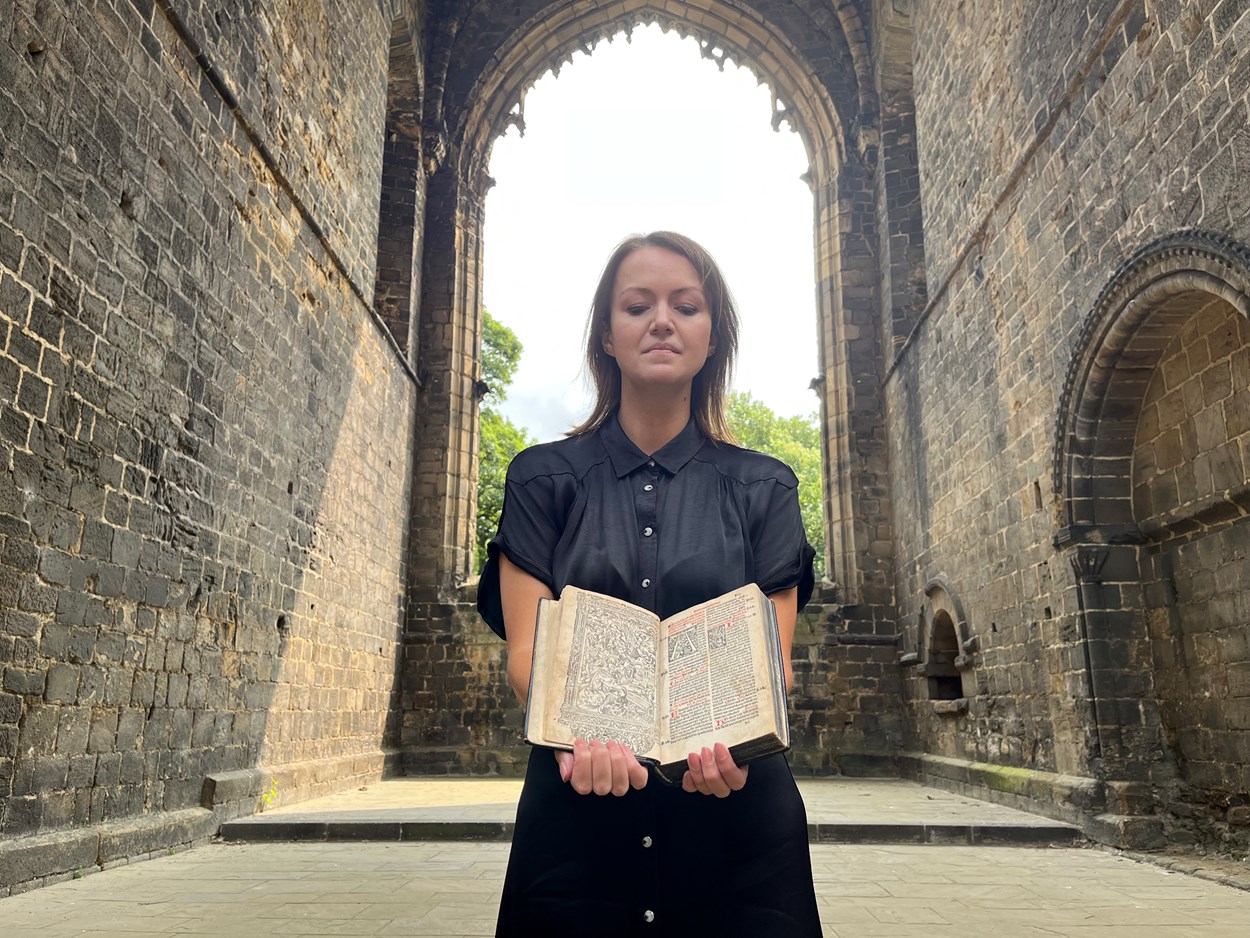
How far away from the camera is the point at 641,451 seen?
1599mm

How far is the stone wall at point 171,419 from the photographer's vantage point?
4.75m

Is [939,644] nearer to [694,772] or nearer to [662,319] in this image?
[662,319]

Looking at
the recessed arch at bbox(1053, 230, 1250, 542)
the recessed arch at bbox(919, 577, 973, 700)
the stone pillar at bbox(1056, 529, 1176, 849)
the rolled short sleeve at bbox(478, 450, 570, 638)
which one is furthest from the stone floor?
the recessed arch at bbox(919, 577, 973, 700)

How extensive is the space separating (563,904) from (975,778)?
864 centimetres

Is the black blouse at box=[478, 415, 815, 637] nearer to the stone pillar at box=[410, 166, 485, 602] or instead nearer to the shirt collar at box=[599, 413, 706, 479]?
the shirt collar at box=[599, 413, 706, 479]

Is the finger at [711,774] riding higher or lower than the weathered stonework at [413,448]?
lower

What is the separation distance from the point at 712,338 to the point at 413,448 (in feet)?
38.6

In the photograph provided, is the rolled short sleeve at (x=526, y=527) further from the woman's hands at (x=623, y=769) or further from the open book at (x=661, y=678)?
the woman's hands at (x=623, y=769)

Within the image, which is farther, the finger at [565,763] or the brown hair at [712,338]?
the brown hair at [712,338]

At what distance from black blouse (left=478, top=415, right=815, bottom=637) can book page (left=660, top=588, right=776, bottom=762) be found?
0.36 feet

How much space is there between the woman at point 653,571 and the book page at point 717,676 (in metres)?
0.04

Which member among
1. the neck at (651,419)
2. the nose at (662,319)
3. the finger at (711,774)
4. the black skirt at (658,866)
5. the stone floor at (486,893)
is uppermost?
the nose at (662,319)

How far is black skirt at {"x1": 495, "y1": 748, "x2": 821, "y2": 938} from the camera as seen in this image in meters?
1.28

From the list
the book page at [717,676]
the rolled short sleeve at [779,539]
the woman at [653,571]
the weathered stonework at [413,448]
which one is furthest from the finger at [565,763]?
the weathered stonework at [413,448]
